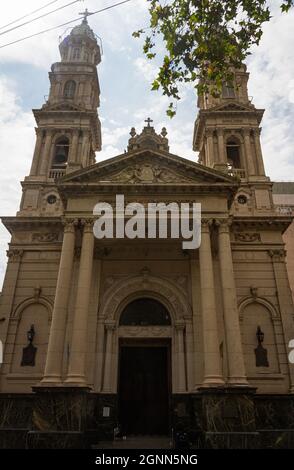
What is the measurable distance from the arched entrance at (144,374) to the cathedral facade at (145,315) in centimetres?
5

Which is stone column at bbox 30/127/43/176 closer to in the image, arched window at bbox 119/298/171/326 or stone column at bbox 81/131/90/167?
stone column at bbox 81/131/90/167

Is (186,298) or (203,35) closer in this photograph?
(203,35)

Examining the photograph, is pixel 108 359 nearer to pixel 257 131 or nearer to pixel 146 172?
pixel 146 172

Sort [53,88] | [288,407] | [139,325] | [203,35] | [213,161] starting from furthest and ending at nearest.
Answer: [53,88] < [213,161] < [139,325] < [288,407] < [203,35]

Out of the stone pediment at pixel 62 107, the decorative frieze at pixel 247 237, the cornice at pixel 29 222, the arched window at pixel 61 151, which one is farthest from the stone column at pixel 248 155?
the cornice at pixel 29 222

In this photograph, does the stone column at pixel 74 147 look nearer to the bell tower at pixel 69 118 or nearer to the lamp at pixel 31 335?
the bell tower at pixel 69 118

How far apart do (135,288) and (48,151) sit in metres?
11.5

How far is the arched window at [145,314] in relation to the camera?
827 inches

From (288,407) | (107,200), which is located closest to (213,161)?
(107,200)

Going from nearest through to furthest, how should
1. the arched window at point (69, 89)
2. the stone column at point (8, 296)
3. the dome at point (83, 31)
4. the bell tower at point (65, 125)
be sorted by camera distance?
the stone column at point (8, 296) → the bell tower at point (65, 125) → the arched window at point (69, 89) → the dome at point (83, 31)

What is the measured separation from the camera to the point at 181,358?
1961cm

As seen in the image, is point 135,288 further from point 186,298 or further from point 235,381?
point 235,381

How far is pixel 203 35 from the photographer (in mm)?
10094

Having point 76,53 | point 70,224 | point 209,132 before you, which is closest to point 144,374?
point 70,224
